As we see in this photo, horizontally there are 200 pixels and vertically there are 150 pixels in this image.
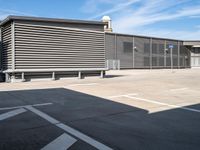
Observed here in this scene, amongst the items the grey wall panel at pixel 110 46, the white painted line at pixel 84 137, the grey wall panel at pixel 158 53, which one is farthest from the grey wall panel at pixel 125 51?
the white painted line at pixel 84 137

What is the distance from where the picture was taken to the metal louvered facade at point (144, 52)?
36.5 metres

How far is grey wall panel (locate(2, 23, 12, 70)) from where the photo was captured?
1414 centimetres

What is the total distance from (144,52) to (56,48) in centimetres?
2681

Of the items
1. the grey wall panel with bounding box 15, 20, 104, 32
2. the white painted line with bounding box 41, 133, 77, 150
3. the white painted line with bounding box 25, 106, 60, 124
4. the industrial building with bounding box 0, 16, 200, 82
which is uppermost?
the grey wall panel with bounding box 15, 20, 104, 32

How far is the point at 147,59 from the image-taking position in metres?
40.4

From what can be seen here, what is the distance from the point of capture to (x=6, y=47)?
1476cm

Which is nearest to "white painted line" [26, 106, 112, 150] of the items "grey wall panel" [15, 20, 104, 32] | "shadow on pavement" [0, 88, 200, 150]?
"shadow on pavement" [0, 88, 200, 150]

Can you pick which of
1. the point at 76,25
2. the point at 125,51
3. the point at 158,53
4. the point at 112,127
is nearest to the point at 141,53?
the point at 125,51

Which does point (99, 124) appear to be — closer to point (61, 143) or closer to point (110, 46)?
point (61, 143)

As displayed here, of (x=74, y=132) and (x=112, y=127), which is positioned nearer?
(x=74, y=132)

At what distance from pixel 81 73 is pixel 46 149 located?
1269 cm

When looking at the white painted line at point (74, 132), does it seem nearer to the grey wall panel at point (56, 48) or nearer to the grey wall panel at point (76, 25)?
the grey wall panel at point (56, 48)

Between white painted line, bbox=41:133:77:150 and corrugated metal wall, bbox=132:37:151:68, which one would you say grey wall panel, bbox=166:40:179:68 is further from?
white painted line, bbox=41:133:77:150

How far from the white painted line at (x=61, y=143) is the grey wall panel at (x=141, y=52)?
35.0m
